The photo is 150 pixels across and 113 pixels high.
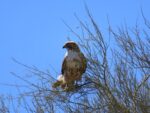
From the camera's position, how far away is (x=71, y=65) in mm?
8406

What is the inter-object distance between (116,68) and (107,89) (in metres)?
0.40

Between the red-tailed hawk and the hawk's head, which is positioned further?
the hawk's head

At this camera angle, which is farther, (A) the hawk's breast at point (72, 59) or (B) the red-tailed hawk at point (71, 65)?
(A) the hawk's breast at point (72, 59)

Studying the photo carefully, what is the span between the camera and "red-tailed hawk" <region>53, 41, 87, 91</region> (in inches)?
309

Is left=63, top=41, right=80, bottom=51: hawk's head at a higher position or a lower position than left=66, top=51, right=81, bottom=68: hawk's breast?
higher

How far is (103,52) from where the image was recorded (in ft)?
21.2

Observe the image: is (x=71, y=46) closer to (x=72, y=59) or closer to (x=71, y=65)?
(x=72, y=59)

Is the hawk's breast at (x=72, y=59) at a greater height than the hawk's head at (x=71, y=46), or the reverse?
the hawk's head at (x=71, y=46)

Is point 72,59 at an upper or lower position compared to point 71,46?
lower

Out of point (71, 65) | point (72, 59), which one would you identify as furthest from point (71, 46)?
point (71, 65)

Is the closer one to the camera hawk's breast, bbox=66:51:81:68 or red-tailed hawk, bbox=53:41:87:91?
red-tailed hawk, bbox=53:41:87:91

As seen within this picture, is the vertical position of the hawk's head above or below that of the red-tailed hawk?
above

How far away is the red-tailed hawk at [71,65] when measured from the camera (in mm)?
7859

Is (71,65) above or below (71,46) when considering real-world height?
below
